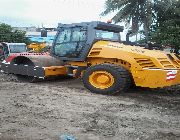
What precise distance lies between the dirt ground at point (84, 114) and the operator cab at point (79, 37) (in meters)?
1.09

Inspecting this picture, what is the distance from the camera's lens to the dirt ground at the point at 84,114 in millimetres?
5785

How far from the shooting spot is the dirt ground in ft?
19.0

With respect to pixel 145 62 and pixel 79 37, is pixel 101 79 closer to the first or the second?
pixel 145 62

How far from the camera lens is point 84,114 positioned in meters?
7.11

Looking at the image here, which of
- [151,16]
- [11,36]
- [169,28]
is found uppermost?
[151,16]

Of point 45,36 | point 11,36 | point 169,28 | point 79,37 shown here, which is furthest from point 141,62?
point 11,36

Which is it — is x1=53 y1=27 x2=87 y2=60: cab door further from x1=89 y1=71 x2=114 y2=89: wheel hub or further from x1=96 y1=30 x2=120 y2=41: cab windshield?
x1=89 y1=71 x2=114 y2=89: wheel hub

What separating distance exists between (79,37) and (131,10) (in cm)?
1426

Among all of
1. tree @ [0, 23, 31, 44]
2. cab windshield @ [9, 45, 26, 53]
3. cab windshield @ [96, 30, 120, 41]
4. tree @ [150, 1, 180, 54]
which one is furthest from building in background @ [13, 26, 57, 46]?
tree @ [150, 1, 180, 54]

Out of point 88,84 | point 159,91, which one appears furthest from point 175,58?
point 88,84

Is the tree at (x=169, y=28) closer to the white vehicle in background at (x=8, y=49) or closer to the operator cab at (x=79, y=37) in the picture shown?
the operator cab at (x=79, y=37)

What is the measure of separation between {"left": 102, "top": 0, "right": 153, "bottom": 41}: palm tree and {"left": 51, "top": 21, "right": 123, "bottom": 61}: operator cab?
12.5 metres

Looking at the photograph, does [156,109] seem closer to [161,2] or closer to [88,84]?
[88,84]

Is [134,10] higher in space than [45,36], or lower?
higher
